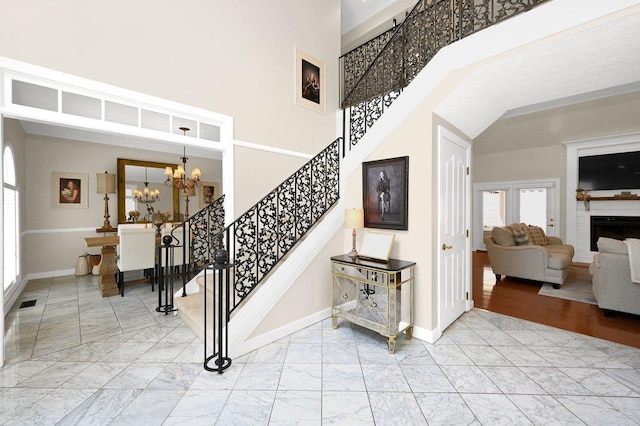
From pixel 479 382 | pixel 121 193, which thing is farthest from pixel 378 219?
pixel 121 193

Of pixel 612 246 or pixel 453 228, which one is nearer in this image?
pixel 453 228

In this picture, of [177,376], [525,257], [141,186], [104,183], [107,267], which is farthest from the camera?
[141,186]

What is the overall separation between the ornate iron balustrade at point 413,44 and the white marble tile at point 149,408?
11.5ft

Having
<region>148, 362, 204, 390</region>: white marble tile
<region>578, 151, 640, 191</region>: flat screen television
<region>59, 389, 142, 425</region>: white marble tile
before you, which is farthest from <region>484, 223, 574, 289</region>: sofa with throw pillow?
<region>59, 389, 142, 425</region>: white marble tile

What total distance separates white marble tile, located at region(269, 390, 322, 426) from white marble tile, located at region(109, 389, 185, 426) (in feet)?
2.52

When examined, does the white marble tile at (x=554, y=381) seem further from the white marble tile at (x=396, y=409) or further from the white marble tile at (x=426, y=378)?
A: the white marble tile at (x=396, y=409)

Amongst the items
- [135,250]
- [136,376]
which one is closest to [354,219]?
[136,376]

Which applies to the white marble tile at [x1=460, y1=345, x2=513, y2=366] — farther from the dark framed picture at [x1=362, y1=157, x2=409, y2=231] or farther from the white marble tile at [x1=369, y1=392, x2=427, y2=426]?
the dark framed picture at [x1=362, y1=157, x2=409, y2=231]

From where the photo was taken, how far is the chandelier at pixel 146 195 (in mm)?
6547

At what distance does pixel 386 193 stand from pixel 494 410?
222 centimetres

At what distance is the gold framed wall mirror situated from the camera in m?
6.39

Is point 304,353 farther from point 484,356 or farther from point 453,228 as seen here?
point 453,228

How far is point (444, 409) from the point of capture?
1.89m

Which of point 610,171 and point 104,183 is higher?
point 610,171
